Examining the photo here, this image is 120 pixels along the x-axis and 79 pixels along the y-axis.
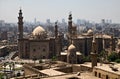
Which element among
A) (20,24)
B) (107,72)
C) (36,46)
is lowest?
(107,72)

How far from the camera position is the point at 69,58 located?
30562 mm

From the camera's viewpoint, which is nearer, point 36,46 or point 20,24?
point 36,46

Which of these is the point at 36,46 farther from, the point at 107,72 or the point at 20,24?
the point at 107,72

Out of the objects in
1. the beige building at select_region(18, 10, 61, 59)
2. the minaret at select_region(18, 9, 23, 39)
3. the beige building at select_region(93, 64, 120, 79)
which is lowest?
the beige building at select_region(93, 64, 120, 79)

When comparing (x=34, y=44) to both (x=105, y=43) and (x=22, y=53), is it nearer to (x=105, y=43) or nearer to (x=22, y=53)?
(x=22, y=53)

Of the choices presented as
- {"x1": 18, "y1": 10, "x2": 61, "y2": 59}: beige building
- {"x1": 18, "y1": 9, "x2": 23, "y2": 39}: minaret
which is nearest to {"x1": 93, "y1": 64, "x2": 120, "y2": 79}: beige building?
{"x1": 18, "y1": 10, "x2": 61, "y2": 59}: beige building

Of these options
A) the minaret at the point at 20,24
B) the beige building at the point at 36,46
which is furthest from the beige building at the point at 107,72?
the minaret at the point at 20,24

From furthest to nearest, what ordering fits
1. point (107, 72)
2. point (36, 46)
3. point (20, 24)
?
point (20, 24) < point (36, 46) < point (107, 72)

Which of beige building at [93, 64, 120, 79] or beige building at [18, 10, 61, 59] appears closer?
beige building at [93, 64, 120, 79]

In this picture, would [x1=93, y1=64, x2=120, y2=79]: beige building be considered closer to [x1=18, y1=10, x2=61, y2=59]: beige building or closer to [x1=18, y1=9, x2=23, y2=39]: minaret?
[x1=18, y1=10, x2=61, y2=59]: beige building

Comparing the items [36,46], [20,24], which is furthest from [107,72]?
[20,24]

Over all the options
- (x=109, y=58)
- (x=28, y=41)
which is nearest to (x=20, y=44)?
(x=28, y=41)

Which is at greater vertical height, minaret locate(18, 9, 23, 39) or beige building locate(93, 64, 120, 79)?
minaret locate(18, 9, 23, 39)

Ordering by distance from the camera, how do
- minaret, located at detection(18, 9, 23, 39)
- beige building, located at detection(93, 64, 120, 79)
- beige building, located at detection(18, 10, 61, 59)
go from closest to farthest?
beige building, located at detection(93, 64, 120, 79), beige building, located at detection(18, 10, 61, 59), minaret, located at detection(18, 9, 23, 39)
